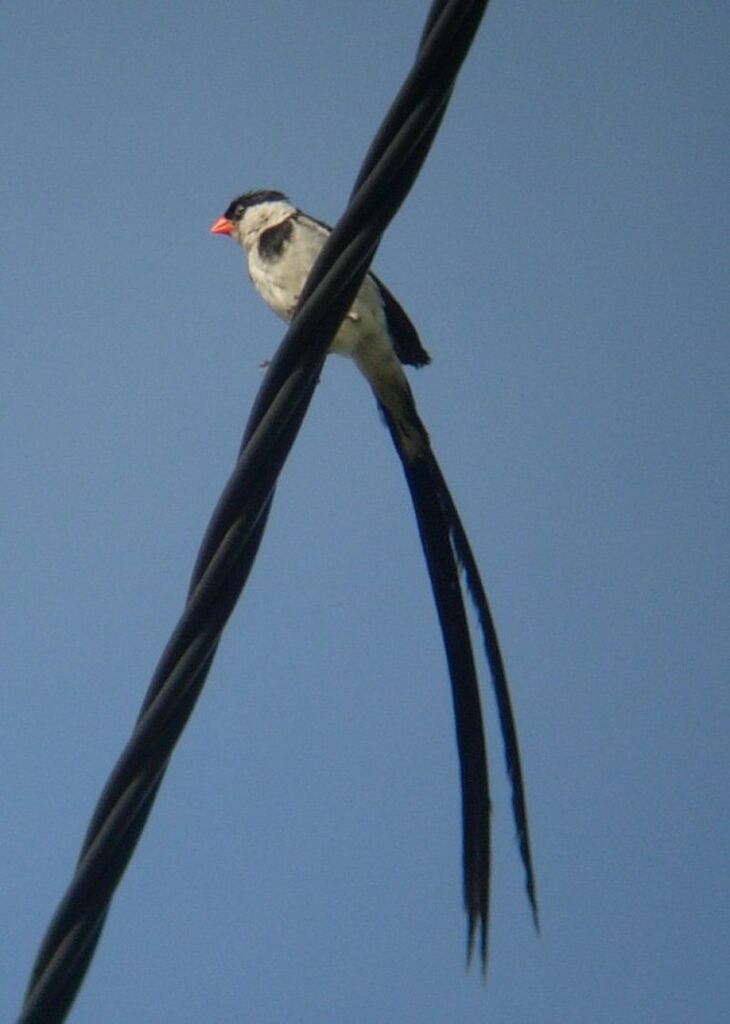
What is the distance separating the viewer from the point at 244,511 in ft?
3.26

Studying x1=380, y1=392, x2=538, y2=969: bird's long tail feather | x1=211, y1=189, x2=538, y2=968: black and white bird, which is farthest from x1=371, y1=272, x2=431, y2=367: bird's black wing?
x1=380, y1=392, x2=538, y2=969: bird's long tail feather

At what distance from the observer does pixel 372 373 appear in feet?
9.27

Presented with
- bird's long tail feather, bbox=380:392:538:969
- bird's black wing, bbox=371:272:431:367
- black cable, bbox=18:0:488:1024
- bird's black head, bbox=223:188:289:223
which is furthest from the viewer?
bird's black head, bbox=223:188:289:223

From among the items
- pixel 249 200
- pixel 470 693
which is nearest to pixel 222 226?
pixel 249 200

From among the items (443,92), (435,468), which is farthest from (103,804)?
(435,468)

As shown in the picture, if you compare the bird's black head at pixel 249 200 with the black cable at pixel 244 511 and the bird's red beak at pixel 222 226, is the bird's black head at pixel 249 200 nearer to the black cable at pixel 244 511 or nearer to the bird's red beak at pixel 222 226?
the bird's red beak at pixel 222 226

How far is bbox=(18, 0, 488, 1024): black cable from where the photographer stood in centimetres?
91

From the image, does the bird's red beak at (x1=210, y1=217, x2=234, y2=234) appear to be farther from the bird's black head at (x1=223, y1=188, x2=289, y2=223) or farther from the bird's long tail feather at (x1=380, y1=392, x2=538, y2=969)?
the bird's long tail feather at (x1=380, y1=392, x2=538, y2=969)

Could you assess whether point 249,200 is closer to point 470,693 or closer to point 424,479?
point 424,479

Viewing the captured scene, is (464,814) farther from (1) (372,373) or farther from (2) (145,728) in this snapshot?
(1) (372,373)

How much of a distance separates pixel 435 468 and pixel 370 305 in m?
0.73

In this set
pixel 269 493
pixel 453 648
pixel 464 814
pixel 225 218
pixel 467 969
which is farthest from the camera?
pixel 225 218

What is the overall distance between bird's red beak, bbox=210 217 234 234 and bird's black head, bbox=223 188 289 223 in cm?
1

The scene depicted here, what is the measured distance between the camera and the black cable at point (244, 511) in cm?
91
